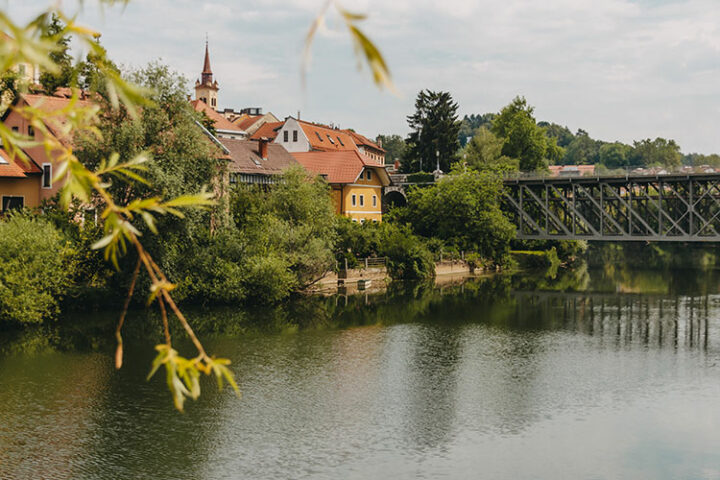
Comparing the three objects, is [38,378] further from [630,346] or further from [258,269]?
[630,346]

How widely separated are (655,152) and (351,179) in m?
126

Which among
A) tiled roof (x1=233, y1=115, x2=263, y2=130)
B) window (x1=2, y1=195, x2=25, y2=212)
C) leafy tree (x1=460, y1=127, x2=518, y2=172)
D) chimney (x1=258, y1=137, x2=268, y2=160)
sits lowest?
window (x1=2, y1=195, x2=25, y2=212)

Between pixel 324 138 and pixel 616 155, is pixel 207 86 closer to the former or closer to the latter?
pixel 324 138

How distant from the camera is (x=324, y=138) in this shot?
86625mm

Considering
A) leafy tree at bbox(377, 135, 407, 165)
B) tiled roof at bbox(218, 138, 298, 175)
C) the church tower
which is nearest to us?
tiled roof at bbox(218, 138, 298, 175)

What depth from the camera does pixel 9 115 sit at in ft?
139

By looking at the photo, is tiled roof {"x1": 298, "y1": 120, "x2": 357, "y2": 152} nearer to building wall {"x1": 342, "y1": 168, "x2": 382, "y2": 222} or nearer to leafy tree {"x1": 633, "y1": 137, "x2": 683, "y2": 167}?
building wall {"x1": 342, "y1": 168, "x2": 382, "y2": 222}

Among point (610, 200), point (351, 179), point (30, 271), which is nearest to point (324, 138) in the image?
point (351, 179)

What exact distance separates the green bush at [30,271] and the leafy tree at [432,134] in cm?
5707

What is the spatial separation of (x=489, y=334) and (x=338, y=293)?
14573 mm

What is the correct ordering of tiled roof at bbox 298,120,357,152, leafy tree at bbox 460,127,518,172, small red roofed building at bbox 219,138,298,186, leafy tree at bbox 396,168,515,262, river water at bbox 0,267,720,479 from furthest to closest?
tiled roof at bbox 298,120,357,152
leafy tree at bbox 460,127,518,172
leafy tree at bbox 396,168,515,262
small red roofed building at bbox 219,138,298,186
river water at bbox 0,267,720,479

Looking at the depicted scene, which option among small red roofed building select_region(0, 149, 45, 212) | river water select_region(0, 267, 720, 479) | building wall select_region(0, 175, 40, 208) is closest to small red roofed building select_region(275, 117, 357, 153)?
building wall select_region(0, 175, 40, 208)

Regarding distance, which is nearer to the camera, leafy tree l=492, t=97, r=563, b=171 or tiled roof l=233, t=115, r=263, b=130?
leafy tree l=492, t=97, r=563, b=171

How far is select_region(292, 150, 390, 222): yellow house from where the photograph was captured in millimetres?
60375
